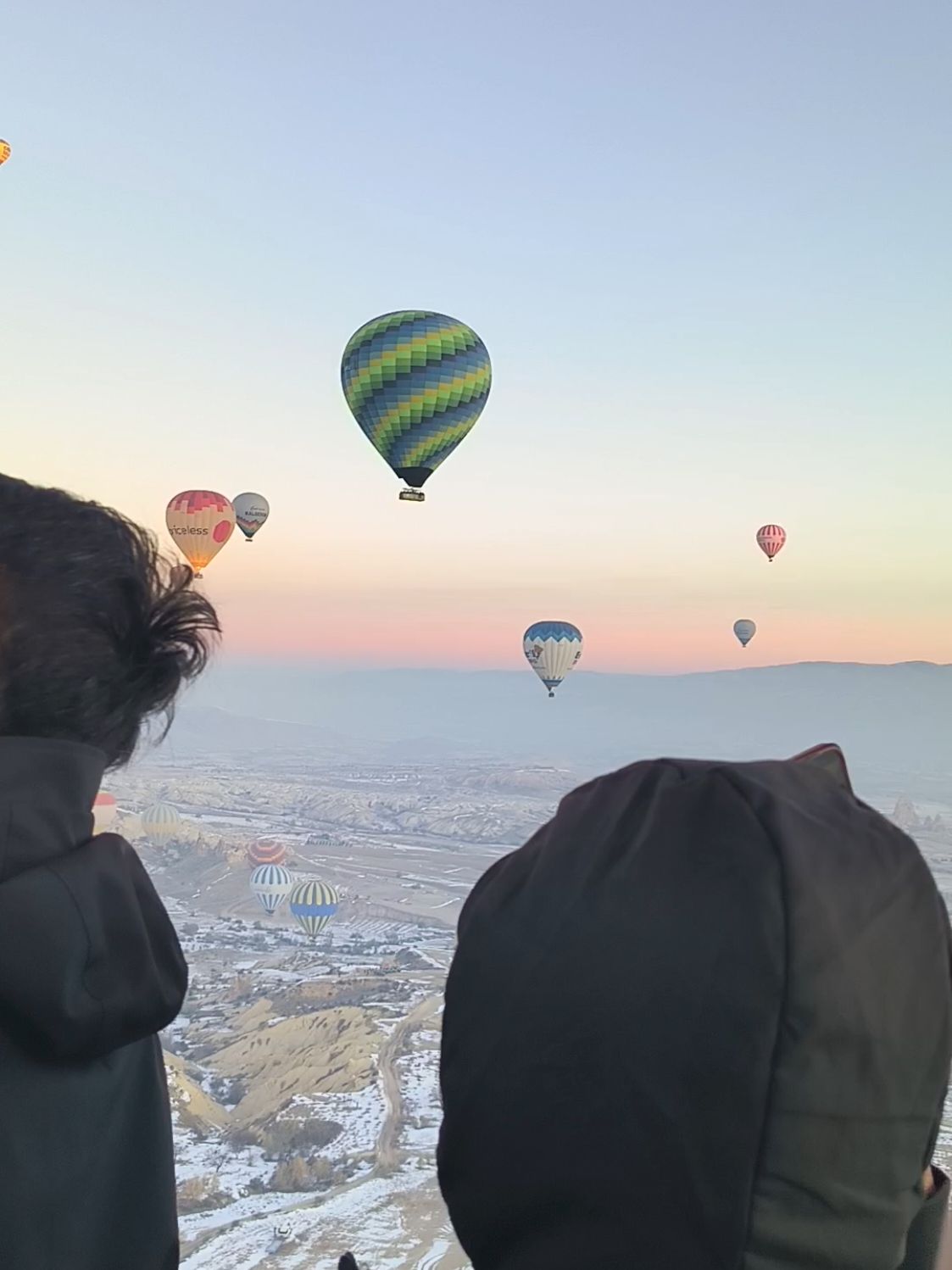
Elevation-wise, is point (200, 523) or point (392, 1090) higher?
point (200, 523)

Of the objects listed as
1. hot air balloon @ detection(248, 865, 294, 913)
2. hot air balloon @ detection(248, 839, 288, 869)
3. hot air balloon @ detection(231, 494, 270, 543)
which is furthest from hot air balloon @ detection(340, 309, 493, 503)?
hot air balloon @ detection(248, 839, 288, 869)

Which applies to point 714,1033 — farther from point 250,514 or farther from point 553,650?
point 250,514

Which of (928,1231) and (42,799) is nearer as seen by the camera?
(928,1231)

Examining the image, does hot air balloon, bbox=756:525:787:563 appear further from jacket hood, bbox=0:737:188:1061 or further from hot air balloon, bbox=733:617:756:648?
jacket hood, bbox=0:737:188:1061

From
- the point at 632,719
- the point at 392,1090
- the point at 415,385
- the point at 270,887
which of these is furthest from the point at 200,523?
the point at 632,719

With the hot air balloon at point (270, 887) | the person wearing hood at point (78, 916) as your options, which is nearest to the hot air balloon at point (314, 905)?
the hot air balloon at point (270, 887)

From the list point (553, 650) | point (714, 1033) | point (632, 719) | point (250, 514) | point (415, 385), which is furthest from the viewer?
point (632, 719)
